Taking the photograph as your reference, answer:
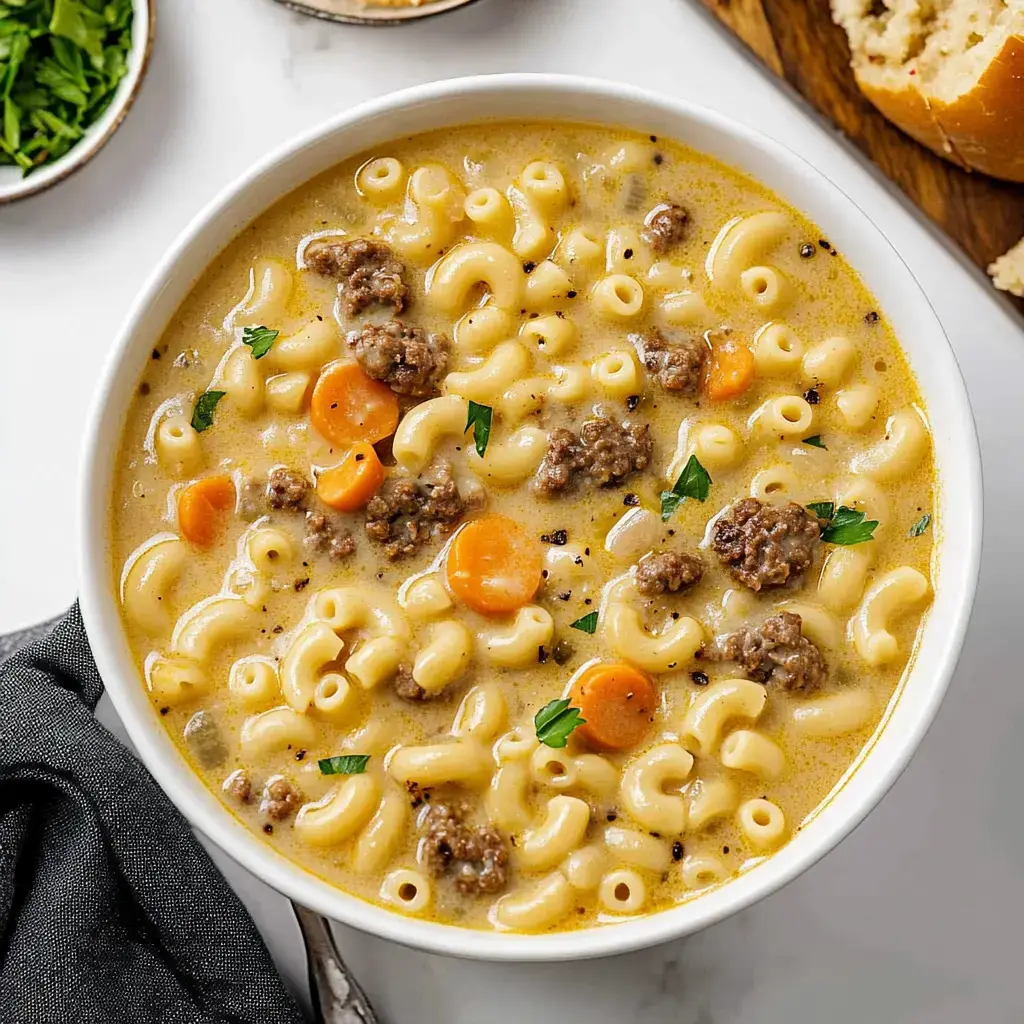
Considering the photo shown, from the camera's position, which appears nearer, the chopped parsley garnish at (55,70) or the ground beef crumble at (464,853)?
the ground beef crumble at (464,853)

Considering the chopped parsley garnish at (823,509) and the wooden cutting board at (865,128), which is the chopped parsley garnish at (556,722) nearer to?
the chopped parsley garnish at (823,509)

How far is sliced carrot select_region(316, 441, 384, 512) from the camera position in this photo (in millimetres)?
2732

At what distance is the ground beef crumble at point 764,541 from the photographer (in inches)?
106

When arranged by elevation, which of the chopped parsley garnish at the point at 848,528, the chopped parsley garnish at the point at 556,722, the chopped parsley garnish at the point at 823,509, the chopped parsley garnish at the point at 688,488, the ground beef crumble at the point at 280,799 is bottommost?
the ground beef crumble at the point at 280,799

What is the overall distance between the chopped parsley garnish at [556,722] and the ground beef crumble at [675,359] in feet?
2.41

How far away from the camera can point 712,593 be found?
2.78 metres

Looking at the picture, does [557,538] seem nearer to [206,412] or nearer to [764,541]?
[764,541]

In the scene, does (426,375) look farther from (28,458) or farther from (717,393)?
(28,458)

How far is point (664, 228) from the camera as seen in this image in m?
2.84

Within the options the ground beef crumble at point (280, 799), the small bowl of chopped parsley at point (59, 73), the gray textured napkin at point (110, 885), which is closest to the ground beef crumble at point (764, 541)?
the ground beef crumble at point (280, 799)

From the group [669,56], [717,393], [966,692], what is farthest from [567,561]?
[669,56]

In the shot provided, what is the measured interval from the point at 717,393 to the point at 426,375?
65 cm

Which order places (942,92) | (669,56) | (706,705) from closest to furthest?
(706,705)
(942,92)
(669,56)

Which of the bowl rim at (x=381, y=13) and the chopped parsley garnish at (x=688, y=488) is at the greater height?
the bowl rim at (x=381, y=13)
